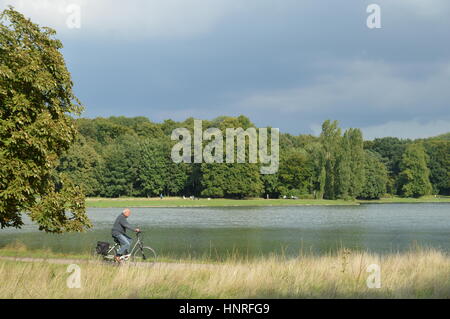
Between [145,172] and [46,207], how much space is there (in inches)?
→ 2727

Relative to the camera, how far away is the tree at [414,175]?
327 ft

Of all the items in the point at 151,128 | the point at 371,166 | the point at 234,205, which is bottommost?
the point at 234,205

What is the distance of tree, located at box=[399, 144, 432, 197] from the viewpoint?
9969cm

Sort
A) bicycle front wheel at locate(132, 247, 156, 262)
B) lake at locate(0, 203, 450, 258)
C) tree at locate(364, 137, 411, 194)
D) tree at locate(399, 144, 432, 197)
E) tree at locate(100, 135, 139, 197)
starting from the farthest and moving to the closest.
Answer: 1. tree at locate(364, 137, 411, 194)
2. tree at locate(399, 144, 432, 197)
3. tree at locate(100, 135, 139, 197)
4. lake at locate(0, 203, 450, 258)
5. bicycle front wheel at locate(132, 247, 156, 262)

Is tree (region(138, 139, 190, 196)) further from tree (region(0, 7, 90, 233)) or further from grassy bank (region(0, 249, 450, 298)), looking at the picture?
grassy bank (region(0, 249, 450, 298))

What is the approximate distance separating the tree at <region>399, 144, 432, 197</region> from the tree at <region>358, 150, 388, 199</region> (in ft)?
20.4

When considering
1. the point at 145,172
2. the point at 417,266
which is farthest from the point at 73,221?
the point at 145,172

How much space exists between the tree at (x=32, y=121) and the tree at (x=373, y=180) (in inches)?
3134

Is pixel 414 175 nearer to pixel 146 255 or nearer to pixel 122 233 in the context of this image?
pixel 146 255

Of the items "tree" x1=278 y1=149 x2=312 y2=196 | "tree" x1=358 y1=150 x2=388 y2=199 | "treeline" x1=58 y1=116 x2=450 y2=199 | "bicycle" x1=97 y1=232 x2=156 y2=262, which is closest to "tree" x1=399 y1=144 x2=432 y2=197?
"treeline" x1=58 y1=116 x2=450 y2=199

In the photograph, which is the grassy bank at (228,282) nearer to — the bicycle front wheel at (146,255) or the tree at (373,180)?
the bicycle front wheel at (146,255)

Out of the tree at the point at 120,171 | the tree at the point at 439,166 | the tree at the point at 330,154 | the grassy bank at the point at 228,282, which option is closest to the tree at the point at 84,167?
the tree at the point at 120,171
